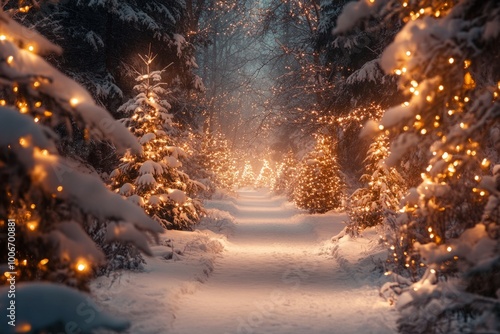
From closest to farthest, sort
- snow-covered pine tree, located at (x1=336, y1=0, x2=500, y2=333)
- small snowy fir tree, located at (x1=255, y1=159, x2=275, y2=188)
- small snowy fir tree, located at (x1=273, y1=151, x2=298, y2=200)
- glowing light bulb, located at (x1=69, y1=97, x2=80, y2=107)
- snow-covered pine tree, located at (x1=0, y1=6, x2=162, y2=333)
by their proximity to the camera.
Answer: snow-covered pine tree, located at (x1=0, y1=6, x2=162, y2=333) < glowing light bulb, located at (x1=69, y1=97, x2=80, y2=107) < snow-covered pine tree, located at (x1=336, y1=0, x2=500, y2=333) < small snowy fir tree, located at (x1=273, y1=151, x2=298, y2=200) < small snowy fir tree, located at (x1=255, y1=159, x2=275, y2=188)

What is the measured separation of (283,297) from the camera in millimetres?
9461

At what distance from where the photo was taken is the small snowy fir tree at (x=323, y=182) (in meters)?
24.7

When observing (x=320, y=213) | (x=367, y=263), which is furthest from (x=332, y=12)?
(x=367, y=263)

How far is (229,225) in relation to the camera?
21.6 m

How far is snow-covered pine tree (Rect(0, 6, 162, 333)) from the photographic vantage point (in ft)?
12.5

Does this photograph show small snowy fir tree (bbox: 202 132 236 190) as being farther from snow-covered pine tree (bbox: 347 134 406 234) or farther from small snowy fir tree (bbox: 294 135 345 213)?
snow-covered pine tree (bbox: 347 134 406 234)

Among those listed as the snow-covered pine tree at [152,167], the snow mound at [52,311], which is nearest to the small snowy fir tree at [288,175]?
the snow-covered pine tree at [152,167]

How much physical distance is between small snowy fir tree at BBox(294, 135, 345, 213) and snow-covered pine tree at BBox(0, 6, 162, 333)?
2002 cm

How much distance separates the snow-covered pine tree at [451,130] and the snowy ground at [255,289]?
1697 mm

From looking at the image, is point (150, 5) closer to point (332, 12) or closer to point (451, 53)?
point (332, 12)

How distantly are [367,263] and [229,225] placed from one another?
1017 cm

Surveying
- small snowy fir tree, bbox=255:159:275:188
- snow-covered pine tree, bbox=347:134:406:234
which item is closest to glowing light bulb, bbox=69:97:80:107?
snow-covered pine tree, bbox=347:134:406:234

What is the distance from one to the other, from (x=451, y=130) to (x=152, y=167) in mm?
11127

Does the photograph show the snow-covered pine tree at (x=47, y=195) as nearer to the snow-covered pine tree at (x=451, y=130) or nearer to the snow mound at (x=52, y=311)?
the snow mound at (x=52, y=311)
